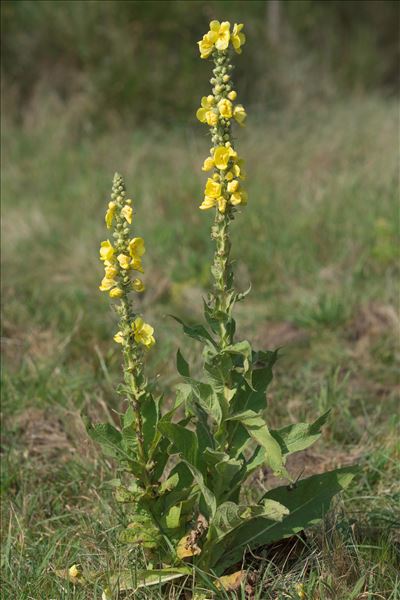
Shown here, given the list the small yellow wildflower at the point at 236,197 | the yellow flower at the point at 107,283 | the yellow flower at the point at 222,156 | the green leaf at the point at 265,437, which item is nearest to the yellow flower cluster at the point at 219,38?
the yellow flower at the point at 222,156

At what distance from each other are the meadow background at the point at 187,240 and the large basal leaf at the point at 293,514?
0.32 ft

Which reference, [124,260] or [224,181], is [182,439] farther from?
[224,181]

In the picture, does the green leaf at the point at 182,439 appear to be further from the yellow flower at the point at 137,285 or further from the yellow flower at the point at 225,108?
the yellow flower at the point at 225,108

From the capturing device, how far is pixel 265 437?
81.8 inches

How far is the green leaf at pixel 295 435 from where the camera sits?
85.0 inches

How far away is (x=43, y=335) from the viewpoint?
4.08m

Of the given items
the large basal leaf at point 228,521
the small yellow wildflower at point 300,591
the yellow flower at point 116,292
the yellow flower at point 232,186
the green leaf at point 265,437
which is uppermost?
the yellow flower at point 232,186

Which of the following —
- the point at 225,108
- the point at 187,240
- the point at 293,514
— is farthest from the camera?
the point at 187,240

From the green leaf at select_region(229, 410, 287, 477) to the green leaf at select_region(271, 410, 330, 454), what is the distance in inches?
2.9

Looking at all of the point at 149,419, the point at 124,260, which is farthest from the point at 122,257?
the point at 149,419

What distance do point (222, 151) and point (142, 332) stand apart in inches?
19.3

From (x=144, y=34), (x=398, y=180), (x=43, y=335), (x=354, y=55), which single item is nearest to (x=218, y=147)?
(x=43, y=335)

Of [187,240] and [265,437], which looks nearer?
[265,437]

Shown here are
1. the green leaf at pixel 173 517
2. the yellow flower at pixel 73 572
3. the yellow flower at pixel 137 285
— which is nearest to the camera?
the yellow flower at pixel 137 285
